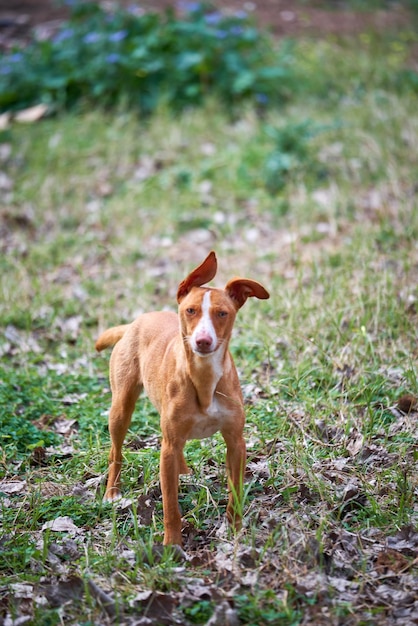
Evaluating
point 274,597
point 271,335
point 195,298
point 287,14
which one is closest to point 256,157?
point 271,335

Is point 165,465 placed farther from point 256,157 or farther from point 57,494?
point 256,157

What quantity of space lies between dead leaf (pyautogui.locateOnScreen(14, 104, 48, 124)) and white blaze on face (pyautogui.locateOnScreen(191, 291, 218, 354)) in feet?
23.6

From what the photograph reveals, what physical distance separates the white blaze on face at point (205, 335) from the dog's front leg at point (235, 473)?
1.64 ft

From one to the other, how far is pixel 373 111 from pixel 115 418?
19.0ft

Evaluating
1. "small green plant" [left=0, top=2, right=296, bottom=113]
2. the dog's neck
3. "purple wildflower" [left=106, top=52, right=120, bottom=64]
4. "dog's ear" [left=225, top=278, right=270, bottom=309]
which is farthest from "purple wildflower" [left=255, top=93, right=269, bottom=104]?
the dog's neck

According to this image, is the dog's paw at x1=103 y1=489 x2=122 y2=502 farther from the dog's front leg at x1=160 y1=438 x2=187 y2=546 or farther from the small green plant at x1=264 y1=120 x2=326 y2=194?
the small green plant at x1=264 y1=120 x2=326 y2=194

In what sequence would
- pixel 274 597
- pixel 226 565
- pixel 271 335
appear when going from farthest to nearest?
pixel 271 335
pixel 226 565
pixel 274 597

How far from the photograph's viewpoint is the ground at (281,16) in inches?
451

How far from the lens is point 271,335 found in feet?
18.4

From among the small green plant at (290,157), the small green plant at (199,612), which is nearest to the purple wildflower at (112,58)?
the small green plant at (290,157)

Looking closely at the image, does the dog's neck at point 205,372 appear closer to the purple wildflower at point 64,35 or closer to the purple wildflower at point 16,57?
the purple wildflower at point 64,35

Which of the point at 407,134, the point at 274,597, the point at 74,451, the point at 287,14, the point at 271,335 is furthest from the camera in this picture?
the point at 287,14

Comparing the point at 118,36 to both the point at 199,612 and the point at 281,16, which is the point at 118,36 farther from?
the point at 199,612

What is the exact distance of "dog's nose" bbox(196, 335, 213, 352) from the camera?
10.5ft
